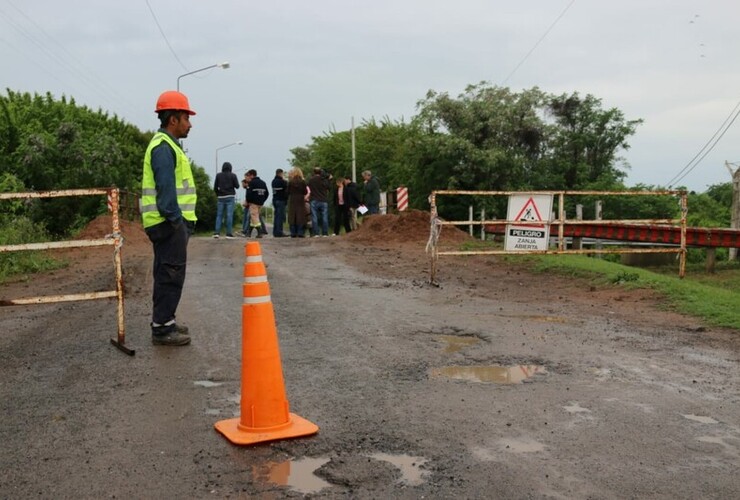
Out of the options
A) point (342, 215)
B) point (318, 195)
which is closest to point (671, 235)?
point (342, 215)

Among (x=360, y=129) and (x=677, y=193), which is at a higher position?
(x=360, y=129)

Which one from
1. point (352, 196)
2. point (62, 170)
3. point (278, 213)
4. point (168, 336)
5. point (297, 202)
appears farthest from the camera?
point (62, 170)

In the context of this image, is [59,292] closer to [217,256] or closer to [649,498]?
[217,256]

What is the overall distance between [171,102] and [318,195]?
14.4m

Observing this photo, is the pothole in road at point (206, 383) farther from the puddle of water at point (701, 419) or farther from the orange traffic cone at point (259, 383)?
the puddle of water at point (701, 419)

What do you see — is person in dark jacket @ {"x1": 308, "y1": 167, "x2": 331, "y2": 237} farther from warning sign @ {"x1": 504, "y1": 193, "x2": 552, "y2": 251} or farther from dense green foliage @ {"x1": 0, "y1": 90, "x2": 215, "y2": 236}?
warning sign @ {"x1": 504, "y1": 193, "x2": 552, "y2": 251}

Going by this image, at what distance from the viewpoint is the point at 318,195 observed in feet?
68.9

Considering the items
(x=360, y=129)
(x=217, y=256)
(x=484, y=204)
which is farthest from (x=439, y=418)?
(x=360, y=129)

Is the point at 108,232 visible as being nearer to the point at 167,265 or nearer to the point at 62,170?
the point at 62,170

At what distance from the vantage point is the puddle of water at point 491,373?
5.62m

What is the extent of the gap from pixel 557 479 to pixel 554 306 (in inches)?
241

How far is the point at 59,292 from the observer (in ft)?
35.1

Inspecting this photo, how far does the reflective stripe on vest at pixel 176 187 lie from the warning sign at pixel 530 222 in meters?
6.89

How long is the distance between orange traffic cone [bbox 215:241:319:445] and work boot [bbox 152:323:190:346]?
225 centimetres
